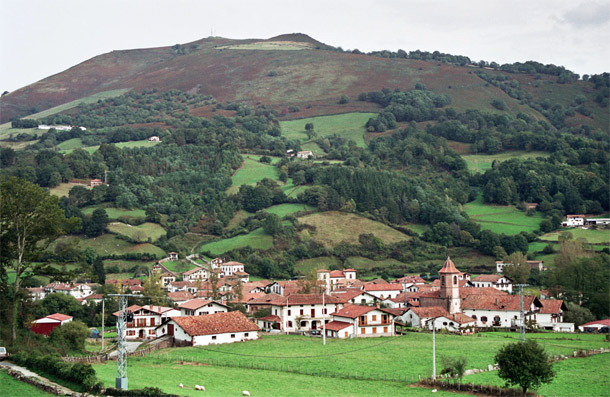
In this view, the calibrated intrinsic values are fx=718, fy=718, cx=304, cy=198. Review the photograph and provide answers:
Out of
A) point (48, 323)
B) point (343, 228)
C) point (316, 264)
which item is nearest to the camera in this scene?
point (48, 323)

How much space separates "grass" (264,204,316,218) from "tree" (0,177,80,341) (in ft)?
229

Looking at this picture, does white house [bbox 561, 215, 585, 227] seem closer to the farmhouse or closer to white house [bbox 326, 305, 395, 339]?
white house [bbox 326, 305, 395, 339]

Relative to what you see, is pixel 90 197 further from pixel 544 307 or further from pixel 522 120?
pixel 522 120

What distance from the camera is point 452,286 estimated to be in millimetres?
66750

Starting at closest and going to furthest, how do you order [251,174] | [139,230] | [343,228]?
[139,230] < [343,228] < [251,174]

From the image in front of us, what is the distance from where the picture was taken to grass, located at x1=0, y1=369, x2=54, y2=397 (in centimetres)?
2919

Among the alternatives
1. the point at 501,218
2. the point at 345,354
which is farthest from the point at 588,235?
the point at 345,354

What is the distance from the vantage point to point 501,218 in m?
117

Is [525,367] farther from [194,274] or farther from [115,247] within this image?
[115,247]

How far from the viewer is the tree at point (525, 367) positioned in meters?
33.0

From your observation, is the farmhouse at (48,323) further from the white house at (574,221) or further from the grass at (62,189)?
the white house at (574,221)

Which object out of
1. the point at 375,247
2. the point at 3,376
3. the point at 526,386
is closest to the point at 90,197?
the point at 375,247

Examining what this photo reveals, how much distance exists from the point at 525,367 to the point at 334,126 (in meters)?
154

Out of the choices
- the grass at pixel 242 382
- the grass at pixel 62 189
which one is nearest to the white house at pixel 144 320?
the grass at pixel 242 382
